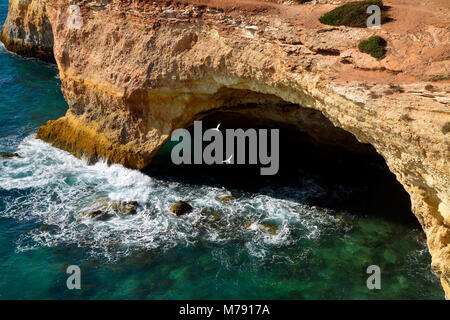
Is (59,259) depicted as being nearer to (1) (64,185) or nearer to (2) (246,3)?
(1) (64,185)

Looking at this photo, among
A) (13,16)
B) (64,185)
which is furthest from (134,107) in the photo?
(13,16)

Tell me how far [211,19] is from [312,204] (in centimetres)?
1116

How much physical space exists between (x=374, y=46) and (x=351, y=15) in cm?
265

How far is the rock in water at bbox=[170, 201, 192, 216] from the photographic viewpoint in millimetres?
23750

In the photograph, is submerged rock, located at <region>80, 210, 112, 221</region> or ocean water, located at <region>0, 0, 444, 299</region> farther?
submerged rock, located at <region>80, 210, 112, 221</region>

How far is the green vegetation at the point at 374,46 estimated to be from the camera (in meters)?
19.2

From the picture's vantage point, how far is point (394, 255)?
21.2 m

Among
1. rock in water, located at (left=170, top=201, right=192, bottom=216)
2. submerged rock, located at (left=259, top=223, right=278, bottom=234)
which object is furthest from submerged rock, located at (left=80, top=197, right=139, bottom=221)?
submerged rock, located at (left=259, top=223, right=278, bottom=234)

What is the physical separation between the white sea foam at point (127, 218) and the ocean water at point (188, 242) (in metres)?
0.06

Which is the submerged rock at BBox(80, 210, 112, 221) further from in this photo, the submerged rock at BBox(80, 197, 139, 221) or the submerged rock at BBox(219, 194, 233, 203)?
the submerged rock at BBox(219, 194, 233, 203)

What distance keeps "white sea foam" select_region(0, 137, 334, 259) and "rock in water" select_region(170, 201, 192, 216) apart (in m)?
0.30

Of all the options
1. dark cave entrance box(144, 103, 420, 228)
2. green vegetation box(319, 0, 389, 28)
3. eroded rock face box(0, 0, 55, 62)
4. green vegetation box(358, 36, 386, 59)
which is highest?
eroded rock face box(0, 0, 55, 62)

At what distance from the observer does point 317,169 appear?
92.8 ft

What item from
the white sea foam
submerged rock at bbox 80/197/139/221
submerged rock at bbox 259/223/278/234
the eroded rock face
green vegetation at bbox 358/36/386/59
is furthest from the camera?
the eroded rock face
